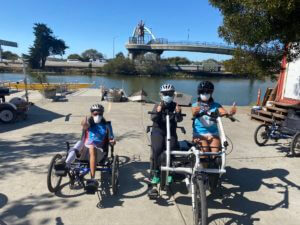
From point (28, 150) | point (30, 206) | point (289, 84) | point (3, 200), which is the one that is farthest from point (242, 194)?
point (289, 84)

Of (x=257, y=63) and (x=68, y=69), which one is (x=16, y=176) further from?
(x=68, y=69)

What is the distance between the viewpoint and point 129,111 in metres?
13.1

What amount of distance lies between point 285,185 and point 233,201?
130cm

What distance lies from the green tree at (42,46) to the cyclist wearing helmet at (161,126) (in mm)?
107231

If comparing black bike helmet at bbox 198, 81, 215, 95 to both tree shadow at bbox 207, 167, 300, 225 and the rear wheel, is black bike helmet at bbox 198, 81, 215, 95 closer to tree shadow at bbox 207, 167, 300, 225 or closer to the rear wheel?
tree shadow at bbox 207, 167, 300, 225

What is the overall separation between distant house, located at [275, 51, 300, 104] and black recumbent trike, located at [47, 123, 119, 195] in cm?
854

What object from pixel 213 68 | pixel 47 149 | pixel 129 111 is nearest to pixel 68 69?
pixel 213 68

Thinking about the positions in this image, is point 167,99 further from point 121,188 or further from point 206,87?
point 121,188

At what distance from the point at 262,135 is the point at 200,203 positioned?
16.0 ft

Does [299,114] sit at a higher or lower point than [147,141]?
higher

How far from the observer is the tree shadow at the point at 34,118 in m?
9.12

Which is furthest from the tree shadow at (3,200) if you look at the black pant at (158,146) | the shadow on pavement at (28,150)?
the black pant at (158,146)

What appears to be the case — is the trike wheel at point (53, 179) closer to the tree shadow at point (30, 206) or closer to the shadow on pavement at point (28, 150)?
the tree shadow at point (30, 206)

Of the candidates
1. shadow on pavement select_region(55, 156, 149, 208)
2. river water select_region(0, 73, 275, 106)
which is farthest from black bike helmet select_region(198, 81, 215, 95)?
river water select_region(0, 73, 275, 106)
